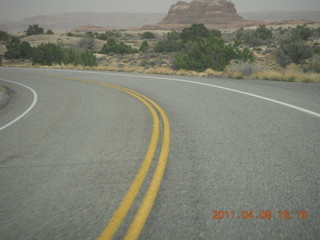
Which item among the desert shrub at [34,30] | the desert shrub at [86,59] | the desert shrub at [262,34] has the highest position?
the desert shrub at [34,30]

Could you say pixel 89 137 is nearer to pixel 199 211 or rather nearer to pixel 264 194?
pixel 199 211

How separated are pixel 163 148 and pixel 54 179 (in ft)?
5.92

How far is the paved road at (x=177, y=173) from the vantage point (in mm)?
2443

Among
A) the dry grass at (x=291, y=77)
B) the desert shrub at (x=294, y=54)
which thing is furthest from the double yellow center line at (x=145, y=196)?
the desert shrub at (x=294, y=54)

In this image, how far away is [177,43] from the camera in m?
45.5

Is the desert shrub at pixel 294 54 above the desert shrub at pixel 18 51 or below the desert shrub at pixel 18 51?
above

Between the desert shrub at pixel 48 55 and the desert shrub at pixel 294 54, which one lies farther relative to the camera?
the desert shrub at pixel 48 55

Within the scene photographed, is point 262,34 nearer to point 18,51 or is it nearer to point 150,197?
point 18,51

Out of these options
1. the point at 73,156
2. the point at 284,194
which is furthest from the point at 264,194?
the point at 73,156
